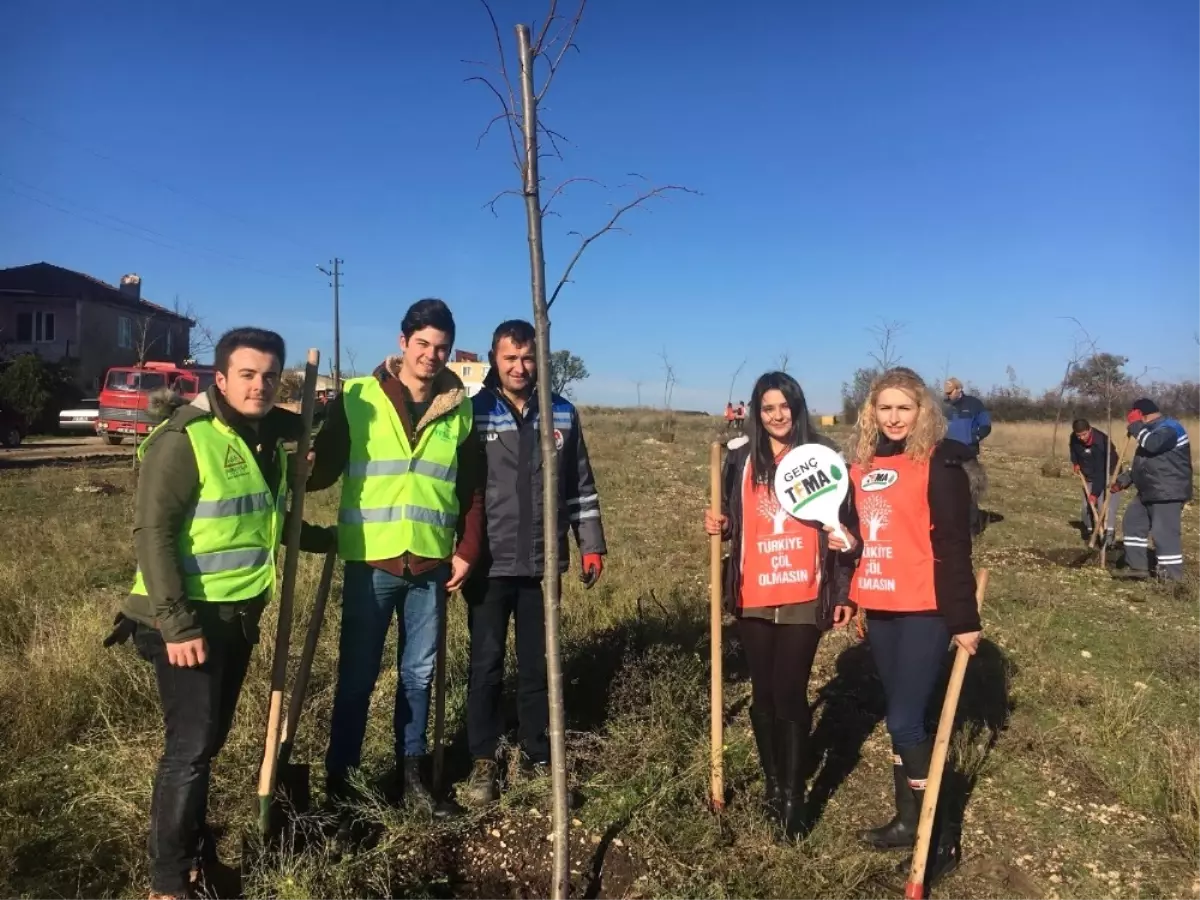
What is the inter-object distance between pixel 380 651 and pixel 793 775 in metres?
1.69

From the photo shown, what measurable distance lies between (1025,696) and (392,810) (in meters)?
3.67

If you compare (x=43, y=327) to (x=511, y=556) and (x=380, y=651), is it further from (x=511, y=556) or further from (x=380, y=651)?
(x=511, y=556)

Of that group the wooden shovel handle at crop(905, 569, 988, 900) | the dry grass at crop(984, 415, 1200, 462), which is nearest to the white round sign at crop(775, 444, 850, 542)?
the wooden shovel handle at crop(905, 569, 988, 900)

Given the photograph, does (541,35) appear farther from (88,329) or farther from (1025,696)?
(88,329)

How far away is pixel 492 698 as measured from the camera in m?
3.28

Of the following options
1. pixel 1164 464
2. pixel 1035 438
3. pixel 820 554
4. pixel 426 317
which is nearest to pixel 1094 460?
pixel 1164 464

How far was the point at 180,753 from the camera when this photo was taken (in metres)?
2.41

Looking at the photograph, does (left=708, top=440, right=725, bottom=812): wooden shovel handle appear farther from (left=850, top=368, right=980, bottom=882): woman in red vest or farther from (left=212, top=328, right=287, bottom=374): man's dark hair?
(left=212, top=328, right=287, bottom=374): man's dark hair

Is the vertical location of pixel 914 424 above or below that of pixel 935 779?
above

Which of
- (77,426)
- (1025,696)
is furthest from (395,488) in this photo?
(77,426)

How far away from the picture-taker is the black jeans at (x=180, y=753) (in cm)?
241

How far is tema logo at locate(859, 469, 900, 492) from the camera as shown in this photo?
2.94m

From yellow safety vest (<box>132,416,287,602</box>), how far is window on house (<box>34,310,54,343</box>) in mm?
38600

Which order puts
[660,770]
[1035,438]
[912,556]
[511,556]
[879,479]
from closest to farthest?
1. [912,556]
2. [879,479]
3. [511,556]
4. [660,770]
5. [1035,438]
